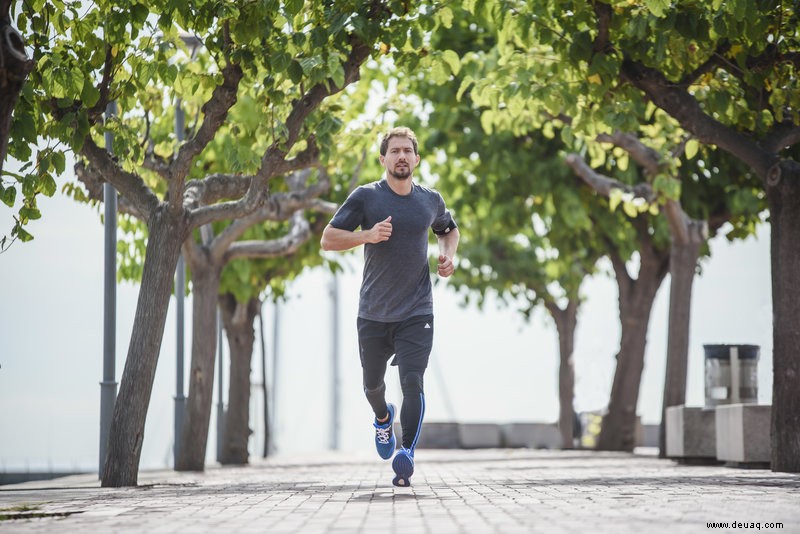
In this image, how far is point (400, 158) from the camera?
29.7 ft

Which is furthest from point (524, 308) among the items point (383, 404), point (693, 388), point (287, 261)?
point (383, 404)

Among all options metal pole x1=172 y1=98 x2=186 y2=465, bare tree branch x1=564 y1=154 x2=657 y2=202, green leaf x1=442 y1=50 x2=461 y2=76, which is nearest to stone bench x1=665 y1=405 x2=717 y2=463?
bare tree branch x1=564 y1=154 x2=657 y2=202

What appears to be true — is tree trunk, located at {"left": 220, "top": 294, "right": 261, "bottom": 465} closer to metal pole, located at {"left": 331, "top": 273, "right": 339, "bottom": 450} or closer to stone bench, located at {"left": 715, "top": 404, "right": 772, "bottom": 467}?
stone bench, located at {"left": 715, "top": 404, "right": 772, "bottom": 467}

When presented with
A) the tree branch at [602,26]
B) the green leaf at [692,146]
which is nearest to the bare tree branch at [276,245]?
the green leaf at [692,146]

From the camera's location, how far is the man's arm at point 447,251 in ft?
29.6

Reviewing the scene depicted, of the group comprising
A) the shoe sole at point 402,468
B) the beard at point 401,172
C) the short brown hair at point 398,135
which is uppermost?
the short brown hair at point 398,135

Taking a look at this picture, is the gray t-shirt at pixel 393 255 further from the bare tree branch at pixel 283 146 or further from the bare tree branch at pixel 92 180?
the bare tree branch at pixel 92 180

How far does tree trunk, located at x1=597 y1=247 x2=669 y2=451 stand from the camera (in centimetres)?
2331

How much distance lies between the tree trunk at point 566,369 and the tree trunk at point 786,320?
18.0 meters

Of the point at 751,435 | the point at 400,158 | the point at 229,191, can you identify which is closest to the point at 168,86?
the point at 229,191

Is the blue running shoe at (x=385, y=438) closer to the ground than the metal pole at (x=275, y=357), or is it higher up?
closer to the ground

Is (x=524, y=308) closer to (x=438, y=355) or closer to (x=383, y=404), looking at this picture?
(x=438, y=355)

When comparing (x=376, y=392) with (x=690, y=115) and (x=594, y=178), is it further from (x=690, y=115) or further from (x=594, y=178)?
(x=594, y=178)

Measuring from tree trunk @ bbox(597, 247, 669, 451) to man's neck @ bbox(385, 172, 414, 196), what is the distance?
571 inches
